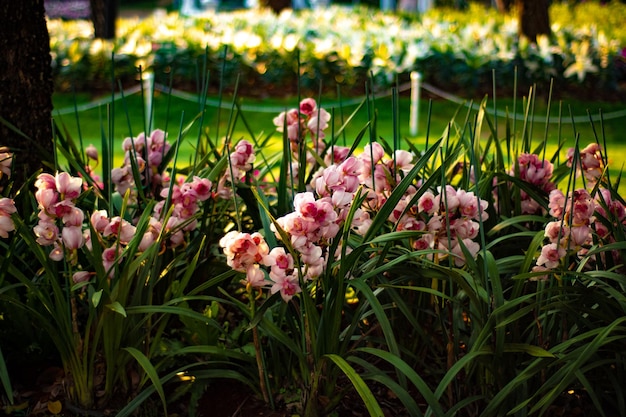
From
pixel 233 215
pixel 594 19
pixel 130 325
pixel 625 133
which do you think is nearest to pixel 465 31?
pixel 625 133

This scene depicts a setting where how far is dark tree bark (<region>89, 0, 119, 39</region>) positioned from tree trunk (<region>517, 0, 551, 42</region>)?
5.66 m

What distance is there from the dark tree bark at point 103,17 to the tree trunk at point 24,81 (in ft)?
28.7

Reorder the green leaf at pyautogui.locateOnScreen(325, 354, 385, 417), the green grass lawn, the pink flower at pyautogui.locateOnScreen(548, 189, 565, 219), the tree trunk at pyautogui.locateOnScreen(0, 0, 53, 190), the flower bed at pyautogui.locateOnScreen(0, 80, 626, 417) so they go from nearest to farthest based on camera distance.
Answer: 1. the green leaf at pyautogui.locateOnScreen(325, 354, 385, 417)
2. the flower bed at pyautogui.locateOnScreen(0, 80, 626, 417)
3. the pink flower at pyautogui.locateOnScreen(548, 189, 565, 219)
4. the tree trunk at pyautogui.locateOnScreen(0, 0, 53, 190)
5. the green grass lawn

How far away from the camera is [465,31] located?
11883 mm

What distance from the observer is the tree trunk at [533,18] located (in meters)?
10.8

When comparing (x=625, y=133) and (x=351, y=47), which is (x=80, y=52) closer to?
(x=351, y=47)

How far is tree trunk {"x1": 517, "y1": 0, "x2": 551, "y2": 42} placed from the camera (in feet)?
35.5

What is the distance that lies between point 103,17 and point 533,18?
230 inches

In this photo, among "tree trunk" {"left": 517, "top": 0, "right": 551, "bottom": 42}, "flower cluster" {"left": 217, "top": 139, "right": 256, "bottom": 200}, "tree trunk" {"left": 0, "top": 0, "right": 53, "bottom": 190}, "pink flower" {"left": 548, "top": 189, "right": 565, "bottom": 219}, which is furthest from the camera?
"tree trunk" {"left": 517, "top": 0, "right": 551, "bottom": 42}

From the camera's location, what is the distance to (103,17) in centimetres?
1180

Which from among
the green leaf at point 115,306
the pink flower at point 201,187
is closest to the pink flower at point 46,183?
the green leaf at point 115,306

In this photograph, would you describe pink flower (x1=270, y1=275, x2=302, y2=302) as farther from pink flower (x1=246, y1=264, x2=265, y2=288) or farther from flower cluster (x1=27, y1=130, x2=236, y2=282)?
flower cluster (x1=27, y1=130, x2=236, y2=282)

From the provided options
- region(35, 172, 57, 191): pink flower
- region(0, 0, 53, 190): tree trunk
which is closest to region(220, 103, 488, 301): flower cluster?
region(35, 172, 57, 191): pink flower

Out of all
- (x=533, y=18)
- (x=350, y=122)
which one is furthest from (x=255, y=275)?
A: (x=533, y=18)
